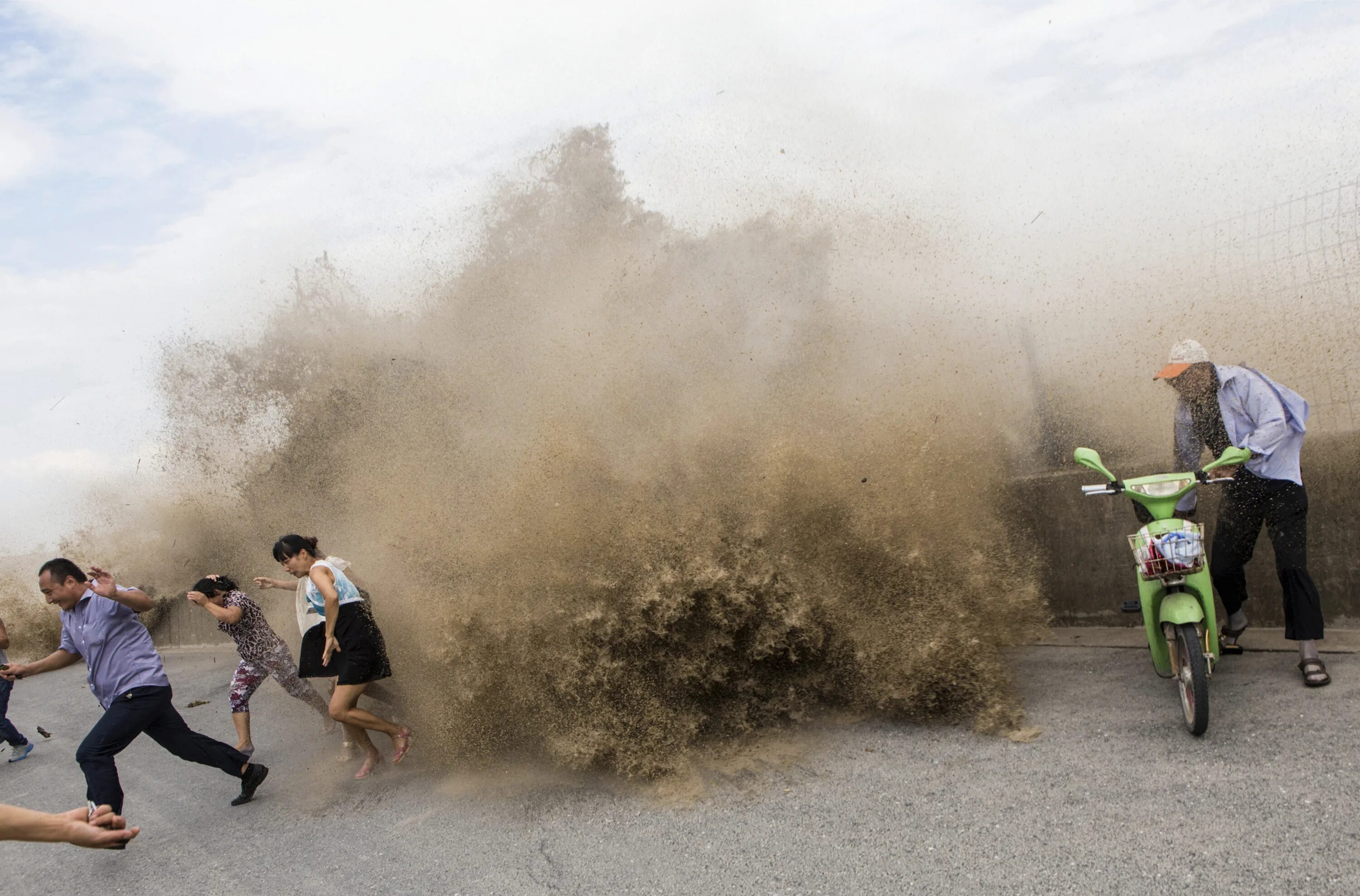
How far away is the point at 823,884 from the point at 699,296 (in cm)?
658

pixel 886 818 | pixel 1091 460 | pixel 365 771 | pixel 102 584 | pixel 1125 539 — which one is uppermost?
pixel 102 584

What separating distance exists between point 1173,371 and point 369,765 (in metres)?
5.58

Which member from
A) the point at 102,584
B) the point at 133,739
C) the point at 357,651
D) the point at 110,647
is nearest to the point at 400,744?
the point at 357,651

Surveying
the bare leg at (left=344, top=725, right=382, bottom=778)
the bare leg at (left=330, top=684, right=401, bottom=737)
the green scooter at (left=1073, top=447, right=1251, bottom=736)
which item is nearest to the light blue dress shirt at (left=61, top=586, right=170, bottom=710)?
the bare leg at (left=330, top=684, right=401, bottom=737)

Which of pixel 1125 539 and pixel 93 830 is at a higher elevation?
pixel 93 830

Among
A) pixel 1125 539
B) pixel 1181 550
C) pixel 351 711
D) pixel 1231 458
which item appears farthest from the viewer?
pixel 1125 539

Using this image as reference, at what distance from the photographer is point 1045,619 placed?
6102mm

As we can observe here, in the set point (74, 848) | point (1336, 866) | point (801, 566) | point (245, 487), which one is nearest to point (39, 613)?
point (245, 487)

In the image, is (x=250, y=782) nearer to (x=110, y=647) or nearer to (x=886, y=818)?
(x=110, y=647)

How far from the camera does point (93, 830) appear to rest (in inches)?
115

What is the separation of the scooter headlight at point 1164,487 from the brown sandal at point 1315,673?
1.13m

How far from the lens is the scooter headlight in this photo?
172 inches

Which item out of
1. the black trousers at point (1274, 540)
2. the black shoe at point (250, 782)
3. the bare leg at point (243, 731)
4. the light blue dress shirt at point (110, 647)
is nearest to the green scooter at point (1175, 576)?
the black trousers at point (1274, 540)

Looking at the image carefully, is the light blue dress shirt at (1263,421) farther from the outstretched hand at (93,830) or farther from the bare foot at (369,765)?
the bare foot at (369,765)
